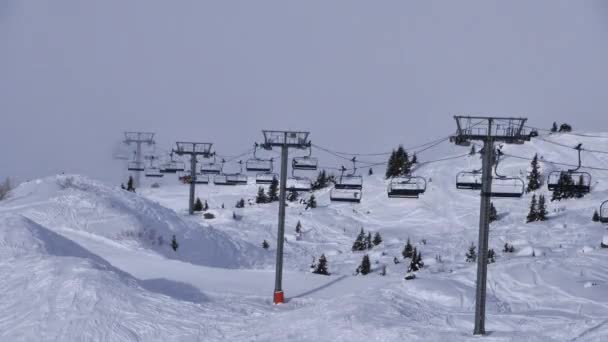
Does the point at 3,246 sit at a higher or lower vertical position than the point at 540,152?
lower

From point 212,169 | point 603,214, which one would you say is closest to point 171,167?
point 212,169

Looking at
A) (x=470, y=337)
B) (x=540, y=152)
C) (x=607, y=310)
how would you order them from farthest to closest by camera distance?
(x=540, y=152), (x=607, y=310), (x=470, y=337)

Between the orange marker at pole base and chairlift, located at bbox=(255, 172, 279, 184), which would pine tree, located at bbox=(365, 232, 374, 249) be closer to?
chairlift, located at bbox=(255, 172, 279, 184)

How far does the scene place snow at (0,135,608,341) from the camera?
1962 cm

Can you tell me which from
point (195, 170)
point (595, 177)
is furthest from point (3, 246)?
point (595, 177)

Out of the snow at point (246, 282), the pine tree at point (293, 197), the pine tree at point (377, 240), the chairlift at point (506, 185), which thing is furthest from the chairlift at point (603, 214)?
the pine tree at point (293, 197)

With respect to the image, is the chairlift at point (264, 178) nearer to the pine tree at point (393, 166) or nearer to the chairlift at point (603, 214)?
the chairlift at point (603, 214)

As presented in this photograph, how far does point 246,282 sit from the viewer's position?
29125 millimetres

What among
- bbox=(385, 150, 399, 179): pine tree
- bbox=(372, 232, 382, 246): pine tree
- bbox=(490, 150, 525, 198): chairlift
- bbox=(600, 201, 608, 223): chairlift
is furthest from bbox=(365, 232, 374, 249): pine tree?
bbox=(490, 150, 525, 198): chairlift

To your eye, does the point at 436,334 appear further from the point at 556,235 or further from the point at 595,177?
the point at 595,177

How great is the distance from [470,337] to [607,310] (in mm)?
9025

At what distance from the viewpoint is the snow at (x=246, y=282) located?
64.4 feet

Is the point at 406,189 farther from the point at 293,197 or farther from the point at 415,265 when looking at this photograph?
the point at 293,197

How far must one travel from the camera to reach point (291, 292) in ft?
91.5
